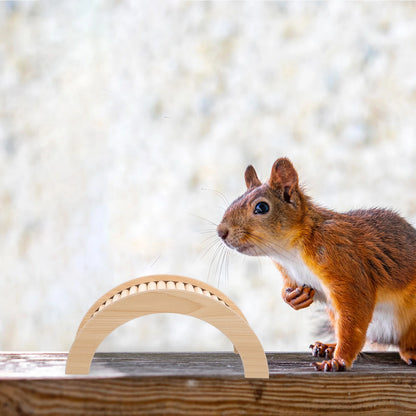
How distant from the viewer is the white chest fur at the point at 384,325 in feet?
4.15

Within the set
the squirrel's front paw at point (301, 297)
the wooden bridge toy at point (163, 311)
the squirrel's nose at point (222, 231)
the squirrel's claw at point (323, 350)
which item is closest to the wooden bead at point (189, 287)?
the wooden bridge toy at point (163, 311)

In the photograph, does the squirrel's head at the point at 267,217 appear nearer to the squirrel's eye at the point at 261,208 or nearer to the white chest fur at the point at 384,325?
the squirrel's eye at the point at 261,208

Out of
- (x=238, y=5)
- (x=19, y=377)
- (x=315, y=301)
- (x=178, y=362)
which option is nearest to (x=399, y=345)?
(x=315, y=301)

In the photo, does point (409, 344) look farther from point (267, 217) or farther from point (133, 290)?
point (133, 290)

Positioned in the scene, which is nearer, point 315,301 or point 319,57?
point 315,301

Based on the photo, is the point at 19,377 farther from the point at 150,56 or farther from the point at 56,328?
the point at 150,56

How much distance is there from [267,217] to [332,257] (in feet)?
0.50

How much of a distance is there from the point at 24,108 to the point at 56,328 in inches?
37.1

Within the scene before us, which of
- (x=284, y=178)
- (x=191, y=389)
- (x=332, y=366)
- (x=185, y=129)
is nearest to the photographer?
(x=191, y=389)

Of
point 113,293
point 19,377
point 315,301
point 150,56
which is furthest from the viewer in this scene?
point 150,56

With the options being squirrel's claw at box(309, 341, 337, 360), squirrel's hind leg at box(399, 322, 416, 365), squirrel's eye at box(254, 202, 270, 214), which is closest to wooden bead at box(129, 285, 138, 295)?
squirrel's eye at box(254, 202, 270, 214)

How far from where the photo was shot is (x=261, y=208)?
3.90 feet

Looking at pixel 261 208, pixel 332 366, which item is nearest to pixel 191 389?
pixel 332 366

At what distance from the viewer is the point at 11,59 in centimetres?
250
